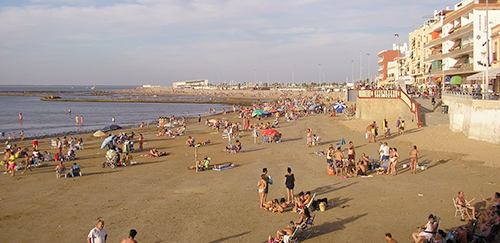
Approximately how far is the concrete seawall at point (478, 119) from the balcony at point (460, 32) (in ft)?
34.7

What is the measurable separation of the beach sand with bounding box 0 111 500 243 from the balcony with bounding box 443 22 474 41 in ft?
42.8

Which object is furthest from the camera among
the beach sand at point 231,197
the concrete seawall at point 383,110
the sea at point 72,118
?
the sea at point 72,118

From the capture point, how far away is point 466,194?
1046cm

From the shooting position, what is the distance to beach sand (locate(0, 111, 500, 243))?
8742mm

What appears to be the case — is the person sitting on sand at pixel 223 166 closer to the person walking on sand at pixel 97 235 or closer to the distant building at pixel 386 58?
the person walking on sand at pixel 97 235

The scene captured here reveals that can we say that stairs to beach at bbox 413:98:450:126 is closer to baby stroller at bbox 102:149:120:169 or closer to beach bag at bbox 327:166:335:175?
beach bag at bbox 327:166:335:175

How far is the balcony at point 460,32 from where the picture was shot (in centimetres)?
2722

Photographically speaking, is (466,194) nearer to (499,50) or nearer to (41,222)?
(41,222)

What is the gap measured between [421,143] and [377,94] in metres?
8.64

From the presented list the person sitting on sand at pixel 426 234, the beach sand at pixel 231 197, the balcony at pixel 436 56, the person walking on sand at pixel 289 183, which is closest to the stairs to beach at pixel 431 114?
the beach sand at pixel 231 197

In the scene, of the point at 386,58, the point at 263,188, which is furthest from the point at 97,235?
the point at 386,58

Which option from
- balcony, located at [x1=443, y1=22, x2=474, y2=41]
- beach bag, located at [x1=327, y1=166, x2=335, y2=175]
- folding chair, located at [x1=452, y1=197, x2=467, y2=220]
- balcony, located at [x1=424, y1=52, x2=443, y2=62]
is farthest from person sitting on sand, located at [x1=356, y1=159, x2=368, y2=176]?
balcony, located at [x1=424, y1=52, x2=443, y2=62]

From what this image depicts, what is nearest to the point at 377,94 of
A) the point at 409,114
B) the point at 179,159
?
the point at 409,114

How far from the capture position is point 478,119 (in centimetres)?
1680
